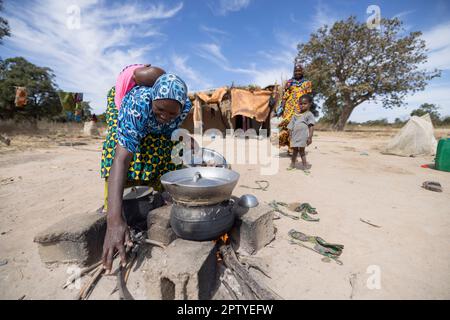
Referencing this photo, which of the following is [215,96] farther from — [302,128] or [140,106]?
[140,106]

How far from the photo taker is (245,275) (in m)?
1.47

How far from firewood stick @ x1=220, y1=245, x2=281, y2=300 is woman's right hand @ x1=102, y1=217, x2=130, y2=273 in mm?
726

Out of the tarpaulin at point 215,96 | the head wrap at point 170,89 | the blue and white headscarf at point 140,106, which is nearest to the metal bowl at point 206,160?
the blue and white headscarf at point 140,106

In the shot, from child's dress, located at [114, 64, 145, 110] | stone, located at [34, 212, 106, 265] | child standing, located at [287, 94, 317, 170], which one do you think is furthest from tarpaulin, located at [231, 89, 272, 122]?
stone, located at [34, 212, 106, 265]

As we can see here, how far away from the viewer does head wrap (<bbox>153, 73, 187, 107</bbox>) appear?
161 centimetres

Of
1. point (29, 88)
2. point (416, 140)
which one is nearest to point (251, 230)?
point (416, 140)

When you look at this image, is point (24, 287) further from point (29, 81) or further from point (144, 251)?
point (29, 81)

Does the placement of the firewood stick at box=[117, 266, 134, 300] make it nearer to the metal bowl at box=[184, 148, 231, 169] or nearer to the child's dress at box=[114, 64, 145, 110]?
the metal bowl at box=[184, 148, 231, 169]

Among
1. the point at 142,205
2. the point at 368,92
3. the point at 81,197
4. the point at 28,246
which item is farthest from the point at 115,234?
the point at 368,92

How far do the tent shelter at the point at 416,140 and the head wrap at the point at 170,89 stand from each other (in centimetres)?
791

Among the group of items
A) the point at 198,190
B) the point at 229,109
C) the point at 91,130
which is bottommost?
the point at 198,190

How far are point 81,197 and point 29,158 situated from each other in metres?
4.38

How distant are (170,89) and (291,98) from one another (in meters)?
4.50

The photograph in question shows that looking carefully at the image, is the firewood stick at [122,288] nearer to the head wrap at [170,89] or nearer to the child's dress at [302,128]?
the head wrap at [170,89]
